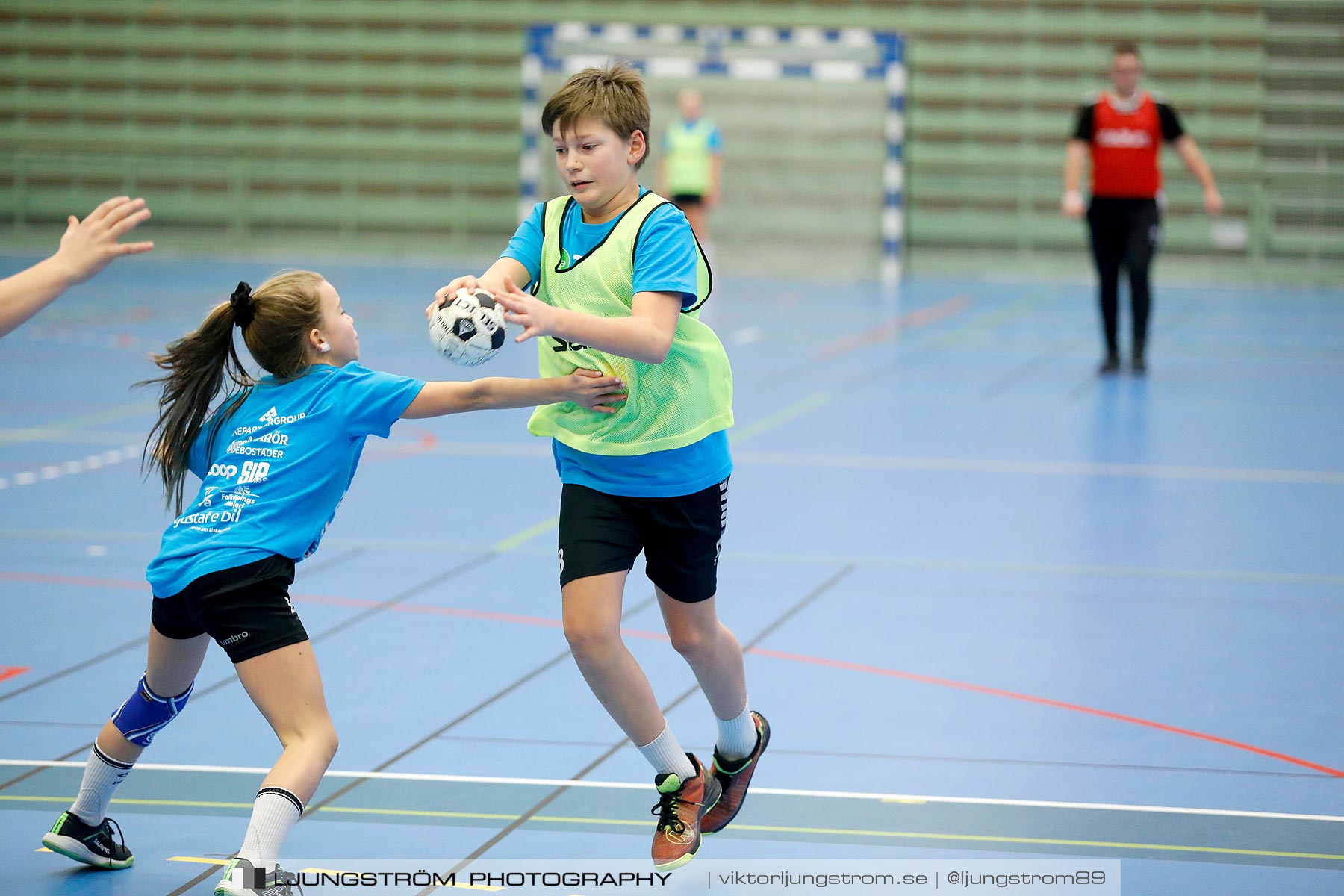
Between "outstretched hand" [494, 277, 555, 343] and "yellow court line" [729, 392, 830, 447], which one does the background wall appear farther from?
"outstretched hand" [494, 277, 555, 343]

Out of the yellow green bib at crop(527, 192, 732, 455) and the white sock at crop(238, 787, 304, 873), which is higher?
the yellow green bib at crop(527, 192, 732, 455)

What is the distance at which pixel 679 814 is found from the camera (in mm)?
2986

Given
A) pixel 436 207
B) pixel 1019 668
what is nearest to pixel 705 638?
pixel 1019 668

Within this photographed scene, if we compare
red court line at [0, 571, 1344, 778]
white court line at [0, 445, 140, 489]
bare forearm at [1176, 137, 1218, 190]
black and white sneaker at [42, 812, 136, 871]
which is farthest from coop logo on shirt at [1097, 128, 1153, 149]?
black and white sneaker at [42, 812, 136, 871]

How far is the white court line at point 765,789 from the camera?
10.7 feet

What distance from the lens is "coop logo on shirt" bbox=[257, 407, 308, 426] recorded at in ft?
9.26

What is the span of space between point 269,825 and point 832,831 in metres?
1.16

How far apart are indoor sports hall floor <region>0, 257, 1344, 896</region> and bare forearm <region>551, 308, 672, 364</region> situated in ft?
3.27

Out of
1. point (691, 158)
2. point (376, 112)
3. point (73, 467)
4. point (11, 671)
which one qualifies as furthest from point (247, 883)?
point (376, 112)

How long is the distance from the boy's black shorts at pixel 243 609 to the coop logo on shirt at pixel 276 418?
249 millimetres

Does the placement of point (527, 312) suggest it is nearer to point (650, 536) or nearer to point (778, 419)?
point (650, 536)

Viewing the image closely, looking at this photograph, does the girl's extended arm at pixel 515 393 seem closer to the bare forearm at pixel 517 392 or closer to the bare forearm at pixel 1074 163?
the bare forearm at pixel 517 392

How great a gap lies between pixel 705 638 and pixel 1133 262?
7345mm

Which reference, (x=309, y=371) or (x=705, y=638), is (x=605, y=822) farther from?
(x=309, y=371)
